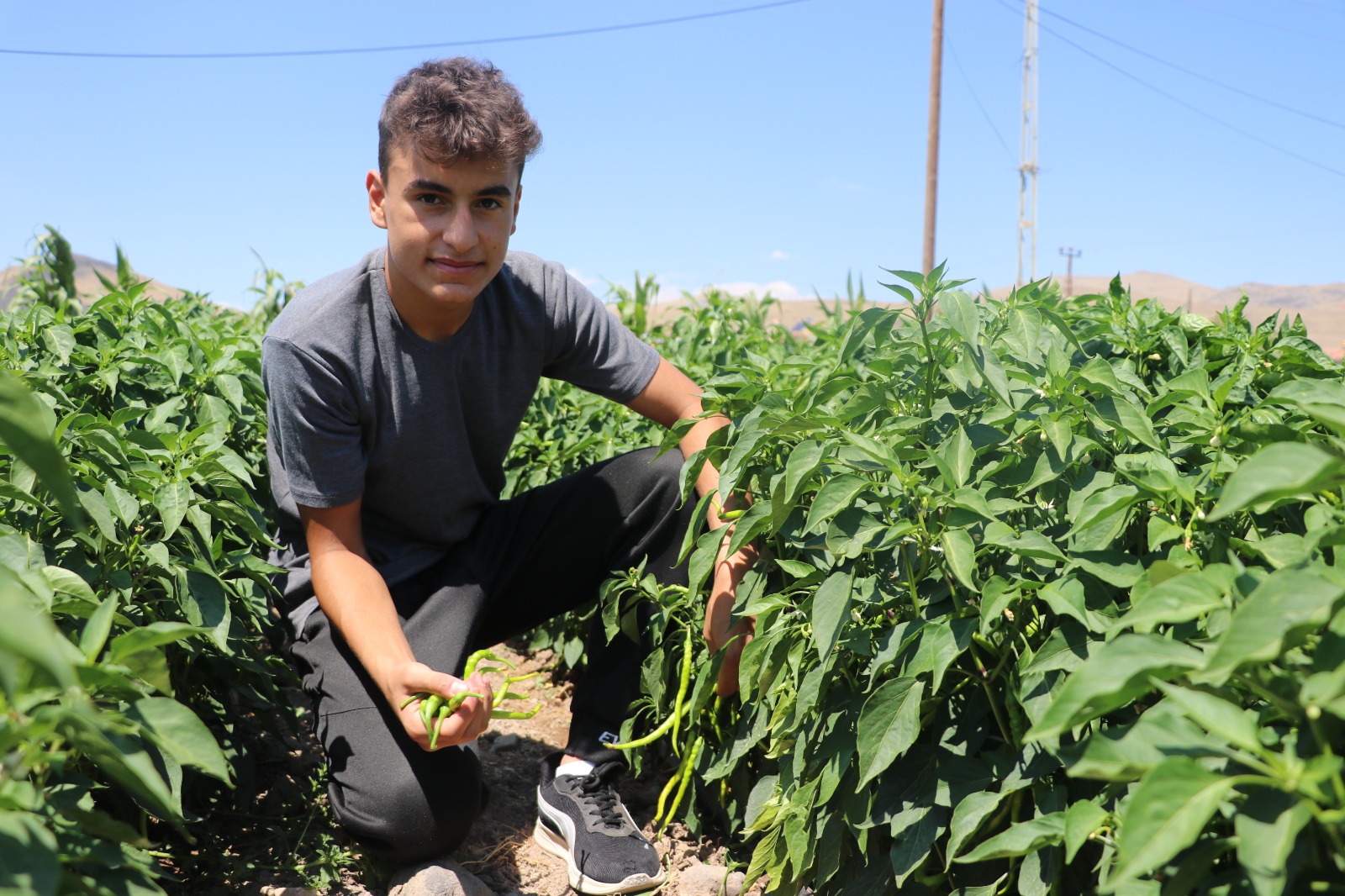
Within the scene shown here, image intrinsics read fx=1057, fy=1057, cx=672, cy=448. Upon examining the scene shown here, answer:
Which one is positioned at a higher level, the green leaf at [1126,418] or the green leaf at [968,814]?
the green leaf at [1126,418]

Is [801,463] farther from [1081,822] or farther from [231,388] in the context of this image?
[231,388]

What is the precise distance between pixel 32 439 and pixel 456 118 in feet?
4.99

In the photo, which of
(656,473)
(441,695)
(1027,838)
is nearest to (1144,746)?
(1027,838)

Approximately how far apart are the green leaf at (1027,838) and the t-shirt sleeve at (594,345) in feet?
4.86

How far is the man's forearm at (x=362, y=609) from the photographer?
1.99 meters

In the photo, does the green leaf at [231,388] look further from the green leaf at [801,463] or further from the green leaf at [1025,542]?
the green leaf at [1025,542]

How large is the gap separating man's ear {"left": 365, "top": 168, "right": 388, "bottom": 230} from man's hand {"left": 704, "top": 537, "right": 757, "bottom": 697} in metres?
1.08

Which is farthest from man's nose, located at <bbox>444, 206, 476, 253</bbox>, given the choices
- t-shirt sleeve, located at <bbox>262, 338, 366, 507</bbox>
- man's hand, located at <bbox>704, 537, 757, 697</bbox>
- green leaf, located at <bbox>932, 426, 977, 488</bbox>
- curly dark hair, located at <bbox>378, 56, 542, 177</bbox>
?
green leaf, located at <bbox>932, 426, 977, 488</bbox>

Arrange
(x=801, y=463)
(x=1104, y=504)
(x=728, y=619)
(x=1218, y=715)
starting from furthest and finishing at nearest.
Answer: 1. (x=728, y=619)
2. (x=801, y=463)
3. (x=1104, y=504)
4. (x=1218, y=715)

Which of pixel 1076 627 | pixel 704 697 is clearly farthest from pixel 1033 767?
pixel 704 697

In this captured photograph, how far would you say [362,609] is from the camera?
2074 millimetres

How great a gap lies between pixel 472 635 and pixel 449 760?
33 centimetres

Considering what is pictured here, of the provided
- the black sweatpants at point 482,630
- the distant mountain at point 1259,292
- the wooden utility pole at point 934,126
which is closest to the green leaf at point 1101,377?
the black sweatpants at point 482,630

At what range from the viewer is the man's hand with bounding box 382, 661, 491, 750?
182 cm
